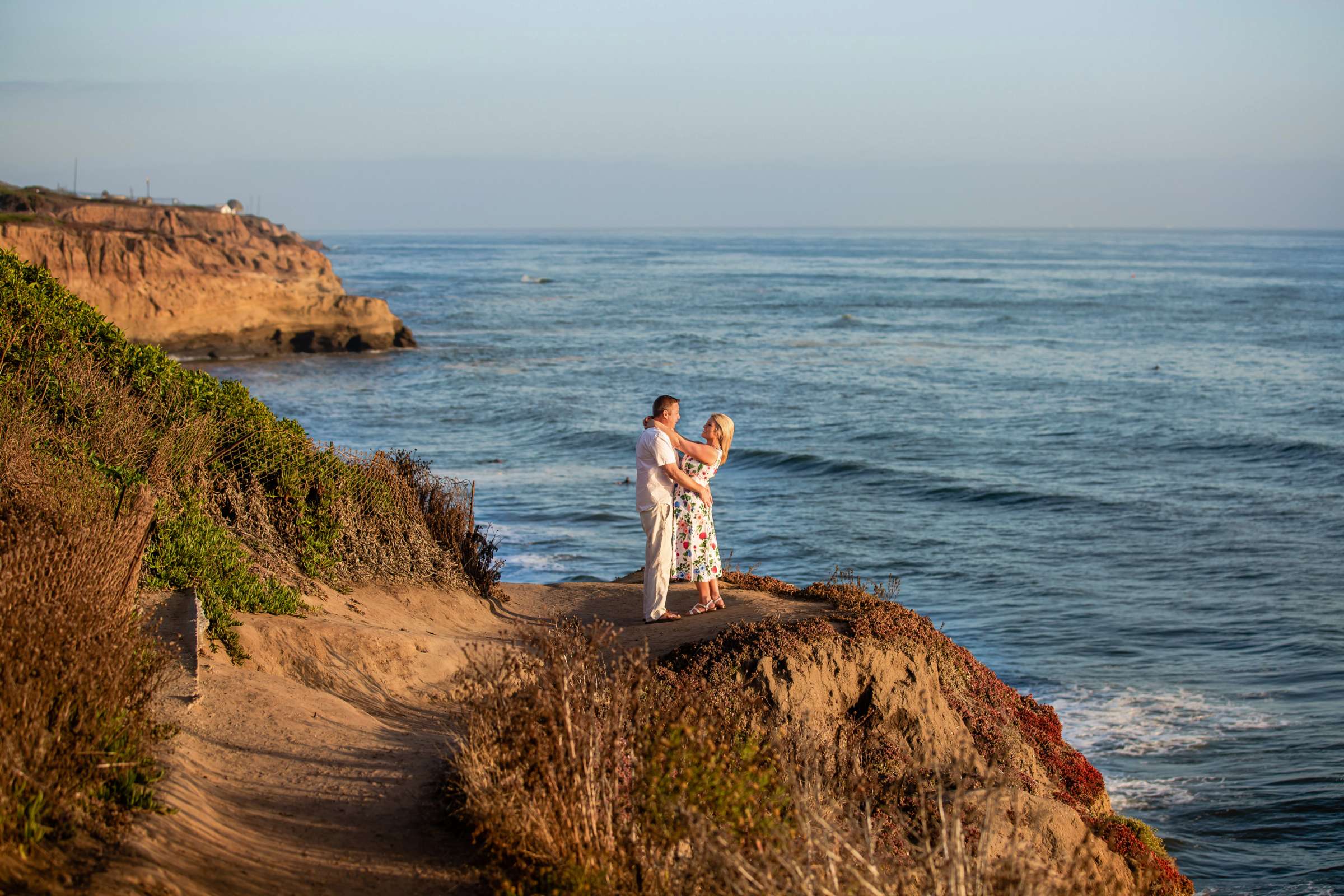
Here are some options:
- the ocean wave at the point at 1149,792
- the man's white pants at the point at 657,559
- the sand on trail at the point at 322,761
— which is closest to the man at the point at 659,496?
the man's white pants at the point at 657,559

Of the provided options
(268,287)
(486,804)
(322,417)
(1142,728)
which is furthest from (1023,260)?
(486,804)

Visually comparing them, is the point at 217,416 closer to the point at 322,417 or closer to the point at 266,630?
the point at 266,630

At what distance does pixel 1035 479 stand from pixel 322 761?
1976 cm

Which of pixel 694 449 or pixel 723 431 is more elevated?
pixel 723 431

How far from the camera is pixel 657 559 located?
31.3ft

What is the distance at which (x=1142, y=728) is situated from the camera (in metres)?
12.1

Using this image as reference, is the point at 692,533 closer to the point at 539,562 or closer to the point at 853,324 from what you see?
the point at 539,562

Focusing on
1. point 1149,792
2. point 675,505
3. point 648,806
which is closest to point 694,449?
point 675,505

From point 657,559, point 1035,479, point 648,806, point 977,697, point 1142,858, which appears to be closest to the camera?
point 648,806

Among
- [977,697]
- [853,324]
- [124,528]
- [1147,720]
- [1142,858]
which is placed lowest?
[1147,720]

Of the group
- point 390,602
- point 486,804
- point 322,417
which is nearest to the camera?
point 486,804

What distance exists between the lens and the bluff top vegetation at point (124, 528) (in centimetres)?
442

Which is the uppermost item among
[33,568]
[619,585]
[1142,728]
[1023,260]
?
[1023,260]

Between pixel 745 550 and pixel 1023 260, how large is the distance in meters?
111
